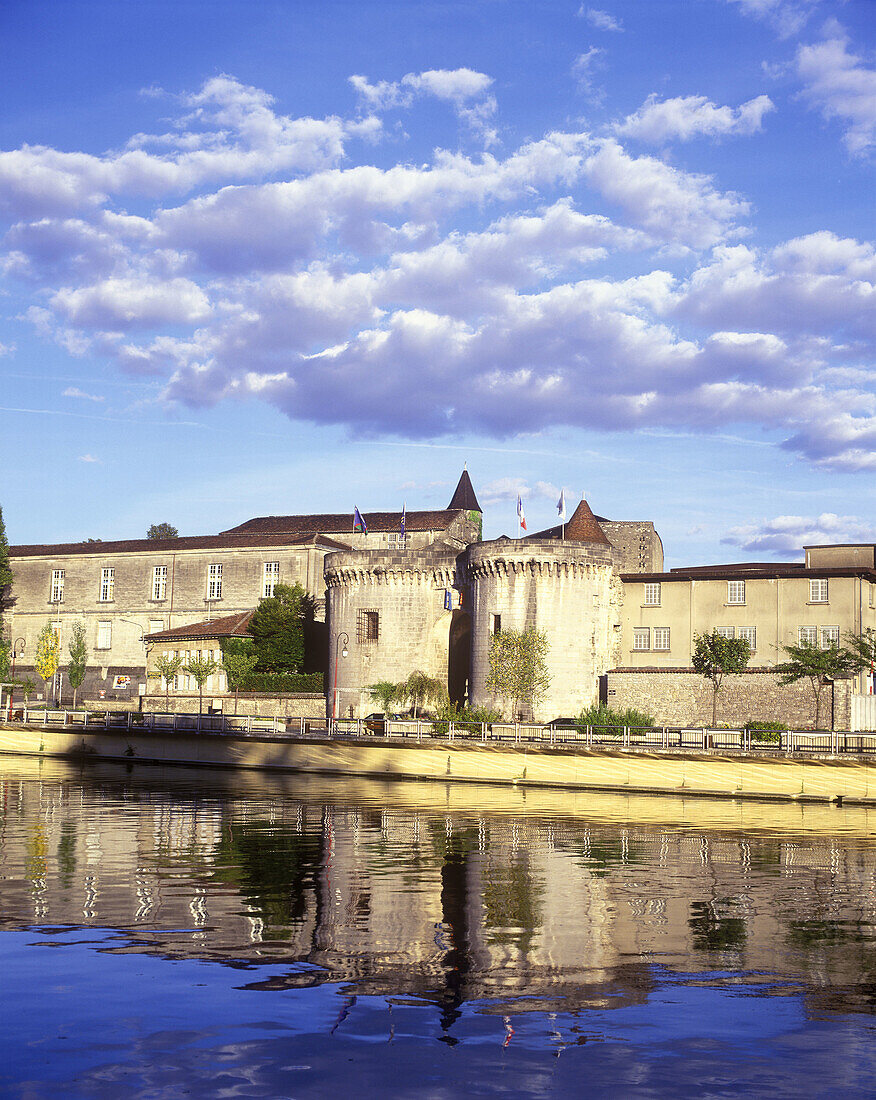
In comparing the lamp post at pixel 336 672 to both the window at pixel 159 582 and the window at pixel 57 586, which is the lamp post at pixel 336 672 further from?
the window at pixel 57 586

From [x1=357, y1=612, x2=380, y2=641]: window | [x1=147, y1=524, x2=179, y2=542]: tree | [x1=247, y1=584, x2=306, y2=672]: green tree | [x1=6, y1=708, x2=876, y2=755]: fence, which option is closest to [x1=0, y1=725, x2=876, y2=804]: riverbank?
[x1=6, y1=708, x2=876, y2=755]: fence

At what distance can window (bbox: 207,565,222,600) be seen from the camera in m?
90.2

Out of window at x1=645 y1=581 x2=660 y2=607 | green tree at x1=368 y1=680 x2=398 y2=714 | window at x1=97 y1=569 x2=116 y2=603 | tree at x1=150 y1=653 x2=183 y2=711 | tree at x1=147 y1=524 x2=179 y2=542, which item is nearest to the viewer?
window at x1=645 y1=581 x2=660 y2=607

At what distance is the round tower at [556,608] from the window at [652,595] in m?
2.61

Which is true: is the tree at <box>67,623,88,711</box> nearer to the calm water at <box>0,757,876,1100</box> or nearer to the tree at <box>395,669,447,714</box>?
the tree at <box>395,669,447,714</box>

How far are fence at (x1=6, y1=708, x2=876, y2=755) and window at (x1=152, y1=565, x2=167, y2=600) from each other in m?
25.1

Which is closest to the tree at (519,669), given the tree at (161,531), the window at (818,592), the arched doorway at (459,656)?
the arched doorway at (459,656)

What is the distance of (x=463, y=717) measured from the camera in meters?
60.4

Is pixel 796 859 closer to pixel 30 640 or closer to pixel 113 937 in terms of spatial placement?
pixel 113 937

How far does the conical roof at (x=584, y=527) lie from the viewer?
72.7 metres

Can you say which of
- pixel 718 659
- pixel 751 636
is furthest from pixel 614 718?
pixel 751 636

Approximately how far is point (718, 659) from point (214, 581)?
45.5 m

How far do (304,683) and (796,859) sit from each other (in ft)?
160

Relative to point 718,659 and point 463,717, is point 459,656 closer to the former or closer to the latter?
point 463,717
